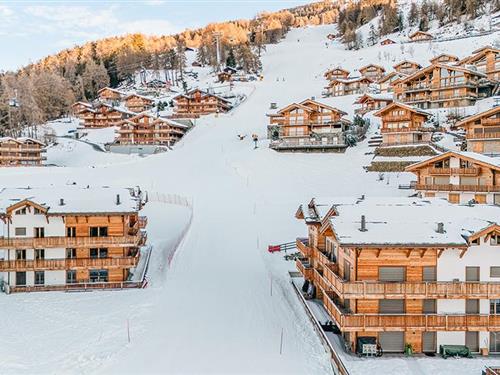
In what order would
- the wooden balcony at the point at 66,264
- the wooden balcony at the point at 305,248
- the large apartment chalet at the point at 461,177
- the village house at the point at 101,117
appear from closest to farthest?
the wooden balcony at the point at 305,248 < the wooden balcony at the point at 66,264 < the large apartment chalet at the point at 461,177 < the village house at the point at 101,117

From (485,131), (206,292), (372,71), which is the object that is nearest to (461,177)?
(485,131)

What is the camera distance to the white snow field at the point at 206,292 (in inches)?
898

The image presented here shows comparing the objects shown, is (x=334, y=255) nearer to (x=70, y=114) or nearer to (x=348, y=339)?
(x=348, y=339)

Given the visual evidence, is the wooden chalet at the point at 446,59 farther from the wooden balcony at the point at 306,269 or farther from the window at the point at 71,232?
the window at the point at 71,232

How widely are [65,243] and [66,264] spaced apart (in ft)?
4.74

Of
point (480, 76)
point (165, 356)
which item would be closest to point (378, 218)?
point (165, 356)

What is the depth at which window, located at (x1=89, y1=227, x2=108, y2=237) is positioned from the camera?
3519cm

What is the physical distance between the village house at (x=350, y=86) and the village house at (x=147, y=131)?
33.9m

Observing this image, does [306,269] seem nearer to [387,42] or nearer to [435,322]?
[435,322]

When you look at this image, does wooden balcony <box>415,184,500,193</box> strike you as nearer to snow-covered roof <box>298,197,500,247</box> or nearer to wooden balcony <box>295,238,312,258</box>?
snow-covered roof <box>298,197,500,247</box>

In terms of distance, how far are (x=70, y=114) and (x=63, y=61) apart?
46.4 meters

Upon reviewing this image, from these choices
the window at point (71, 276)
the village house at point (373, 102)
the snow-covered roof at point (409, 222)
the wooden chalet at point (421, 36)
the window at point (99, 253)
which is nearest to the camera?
the snow-covered roof at point (409, 222)

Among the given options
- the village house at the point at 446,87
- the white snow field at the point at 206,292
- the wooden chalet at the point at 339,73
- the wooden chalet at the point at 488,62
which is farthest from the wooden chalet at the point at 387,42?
the white snow field at the point at 206,292

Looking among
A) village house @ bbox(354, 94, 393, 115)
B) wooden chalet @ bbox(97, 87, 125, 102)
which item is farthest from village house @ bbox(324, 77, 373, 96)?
wooden chalet @ bbox(97, 87, 125, 102)
